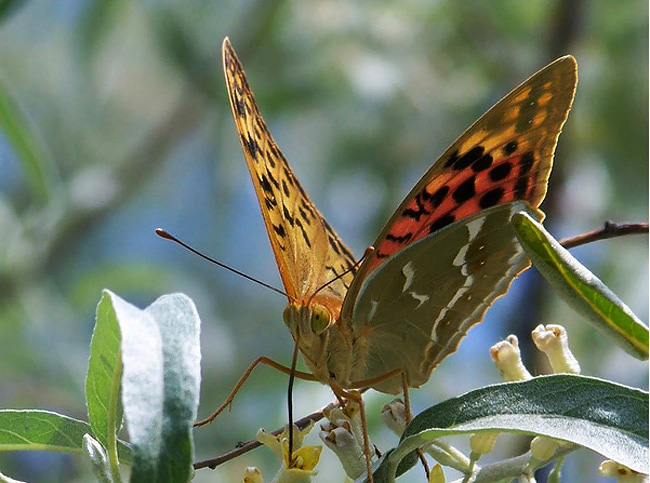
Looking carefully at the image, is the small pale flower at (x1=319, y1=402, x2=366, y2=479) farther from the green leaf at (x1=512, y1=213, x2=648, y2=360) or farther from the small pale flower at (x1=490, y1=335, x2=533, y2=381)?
the green leaf at (x1=512, y1=213, x2=648, y2=360)

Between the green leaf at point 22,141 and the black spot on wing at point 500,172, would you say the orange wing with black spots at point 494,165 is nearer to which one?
the black spot on wing at point 500,172

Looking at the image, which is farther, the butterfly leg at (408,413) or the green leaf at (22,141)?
the green leaf at (22,141)

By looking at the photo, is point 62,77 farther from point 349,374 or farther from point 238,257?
point 349,374

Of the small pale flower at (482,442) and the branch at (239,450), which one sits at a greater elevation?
the branch at (239,450)

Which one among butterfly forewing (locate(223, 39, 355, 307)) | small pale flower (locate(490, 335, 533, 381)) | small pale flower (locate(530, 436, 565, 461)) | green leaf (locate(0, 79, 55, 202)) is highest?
green leaf (locate(0, 79, 55, 202))

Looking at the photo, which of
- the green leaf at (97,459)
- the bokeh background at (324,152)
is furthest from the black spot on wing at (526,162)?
the bokeh background at (324,152)

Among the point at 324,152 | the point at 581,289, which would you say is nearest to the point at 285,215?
the point at 581,289

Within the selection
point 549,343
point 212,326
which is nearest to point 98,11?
point 212,326

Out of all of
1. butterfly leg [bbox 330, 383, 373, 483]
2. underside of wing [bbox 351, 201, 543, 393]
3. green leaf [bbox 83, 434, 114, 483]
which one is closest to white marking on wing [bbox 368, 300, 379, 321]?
underside of wing [bbox 351, 201, 543, 393]
